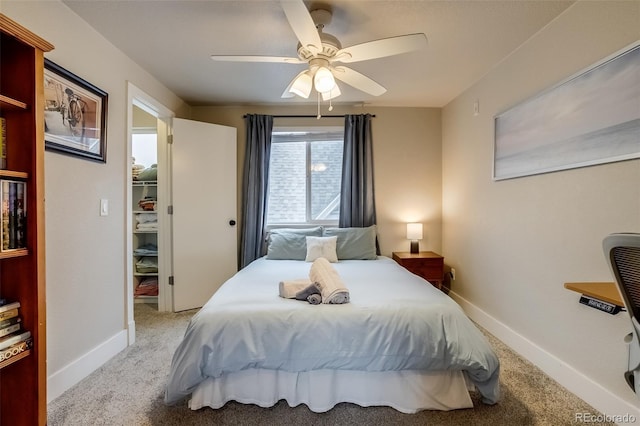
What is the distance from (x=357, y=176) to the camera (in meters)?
3.47

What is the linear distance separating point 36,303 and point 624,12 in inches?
125

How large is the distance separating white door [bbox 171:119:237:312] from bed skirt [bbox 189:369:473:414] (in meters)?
1.78

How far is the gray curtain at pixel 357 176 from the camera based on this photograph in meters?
3.46

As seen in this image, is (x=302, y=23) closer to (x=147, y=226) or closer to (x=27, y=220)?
(x=27, y=220)

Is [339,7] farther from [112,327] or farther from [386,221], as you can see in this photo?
[112,327]

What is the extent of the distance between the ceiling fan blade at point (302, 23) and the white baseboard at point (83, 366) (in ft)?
7.81

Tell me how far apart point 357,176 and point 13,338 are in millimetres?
3024

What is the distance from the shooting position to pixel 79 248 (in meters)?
1.89

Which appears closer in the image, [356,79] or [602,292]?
[602,292]

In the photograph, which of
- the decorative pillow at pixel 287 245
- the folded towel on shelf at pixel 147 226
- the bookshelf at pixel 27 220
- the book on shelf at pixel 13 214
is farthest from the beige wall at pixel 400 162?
the book on shelf at pixel 13 214

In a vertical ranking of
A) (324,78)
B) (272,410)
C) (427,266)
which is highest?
(324,78)

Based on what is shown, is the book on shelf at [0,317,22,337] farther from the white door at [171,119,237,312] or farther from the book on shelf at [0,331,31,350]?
the white door at [171,119,237,312]

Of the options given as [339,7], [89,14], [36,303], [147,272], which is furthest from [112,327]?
[339,7]

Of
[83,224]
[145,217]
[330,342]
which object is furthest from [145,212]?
[330,342]
